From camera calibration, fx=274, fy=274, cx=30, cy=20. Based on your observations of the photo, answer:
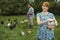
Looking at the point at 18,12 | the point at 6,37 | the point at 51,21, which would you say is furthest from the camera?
the point at 18,12

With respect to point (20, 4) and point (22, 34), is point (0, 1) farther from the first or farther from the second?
point (22, 34)

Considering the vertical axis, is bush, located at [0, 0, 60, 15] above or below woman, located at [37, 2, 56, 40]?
below

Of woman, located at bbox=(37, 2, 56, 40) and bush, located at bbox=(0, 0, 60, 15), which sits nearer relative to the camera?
woman, located at bbox=(37, 2, 56, 40)

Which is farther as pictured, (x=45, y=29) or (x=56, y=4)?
(x=56, y=4)

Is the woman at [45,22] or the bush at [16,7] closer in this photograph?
the woman at [45,22]

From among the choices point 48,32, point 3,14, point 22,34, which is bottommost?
point 3,14

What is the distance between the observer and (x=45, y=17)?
705cm

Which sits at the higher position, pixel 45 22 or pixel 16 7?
pixel 45 22

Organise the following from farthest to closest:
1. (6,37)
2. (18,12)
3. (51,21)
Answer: (18,12), (6,37), (51,21)

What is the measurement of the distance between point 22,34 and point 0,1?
10.3 meters

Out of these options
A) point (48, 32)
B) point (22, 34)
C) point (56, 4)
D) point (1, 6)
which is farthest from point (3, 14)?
point (48, 32)

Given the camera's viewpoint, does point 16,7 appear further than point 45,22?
Yes

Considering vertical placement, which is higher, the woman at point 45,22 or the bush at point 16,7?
the woman at point 45,22

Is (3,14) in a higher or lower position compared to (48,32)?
lower
